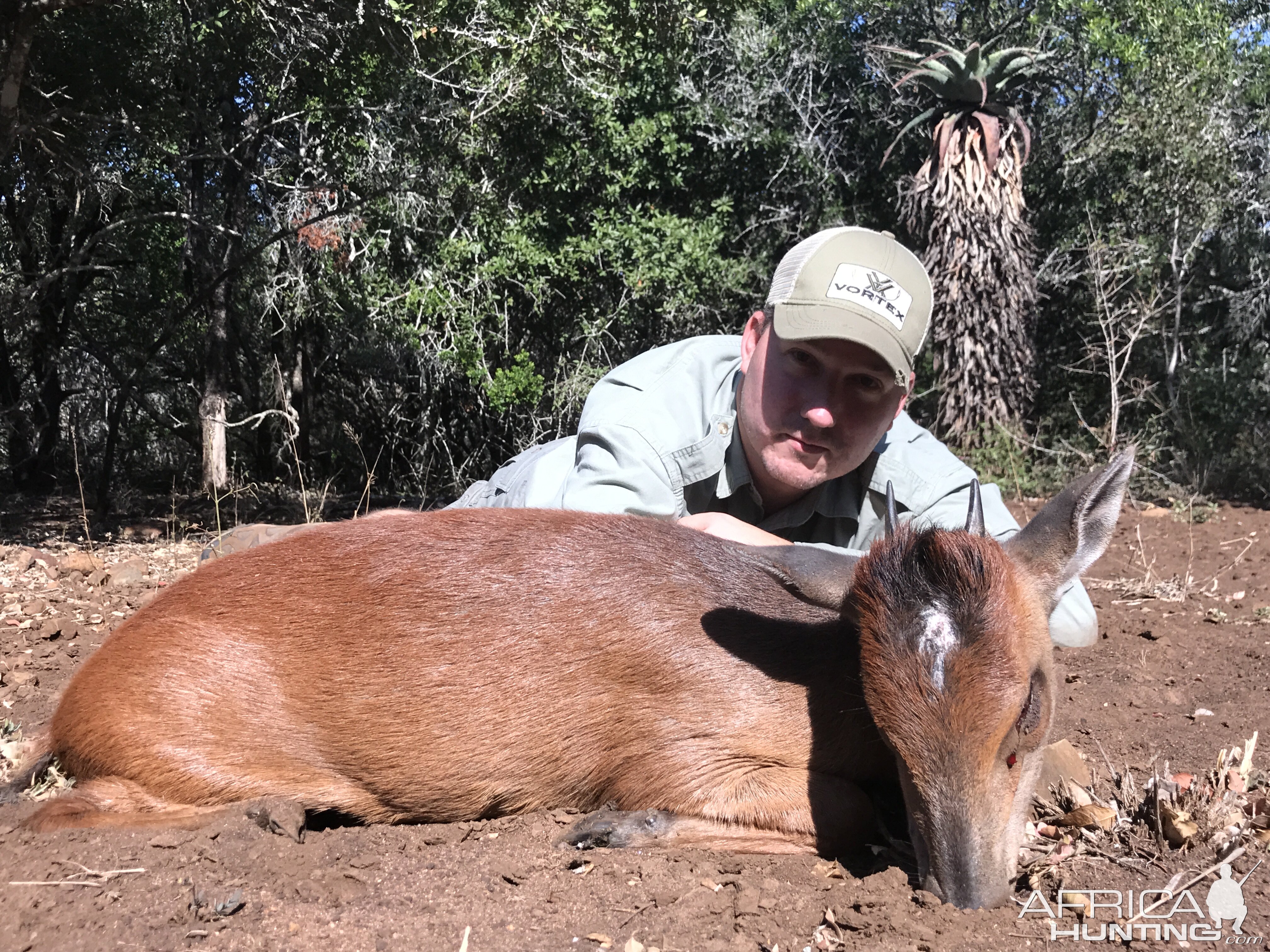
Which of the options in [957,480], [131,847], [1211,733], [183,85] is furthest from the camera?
[183,85]

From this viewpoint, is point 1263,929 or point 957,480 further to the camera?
point 957,480

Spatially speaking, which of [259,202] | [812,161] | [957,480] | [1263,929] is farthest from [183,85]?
[1263,929]

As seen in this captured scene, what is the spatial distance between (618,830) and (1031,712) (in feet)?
4.23

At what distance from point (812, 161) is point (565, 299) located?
4.61 metres

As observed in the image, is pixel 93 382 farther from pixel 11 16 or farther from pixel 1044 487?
pixel 1044 487

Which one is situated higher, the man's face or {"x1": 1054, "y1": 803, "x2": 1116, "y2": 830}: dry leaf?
the man's face

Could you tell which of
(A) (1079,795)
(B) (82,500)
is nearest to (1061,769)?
(A) (1079,795)

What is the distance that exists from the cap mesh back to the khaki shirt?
576mm

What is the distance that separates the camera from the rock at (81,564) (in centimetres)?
702

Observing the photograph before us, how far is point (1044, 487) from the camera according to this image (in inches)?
523

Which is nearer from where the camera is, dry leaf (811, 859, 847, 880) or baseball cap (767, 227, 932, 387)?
dry leaf (811, 859, 847, 880)

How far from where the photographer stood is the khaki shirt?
14.0 feet

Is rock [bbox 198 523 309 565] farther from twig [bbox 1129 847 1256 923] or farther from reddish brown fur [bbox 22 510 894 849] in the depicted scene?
twig [bbox 1129 847 1256 923]

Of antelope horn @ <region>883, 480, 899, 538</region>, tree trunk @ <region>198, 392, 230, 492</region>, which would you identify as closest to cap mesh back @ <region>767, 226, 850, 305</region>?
antelope horn @ <region>883, 480, 899, 538</region>
